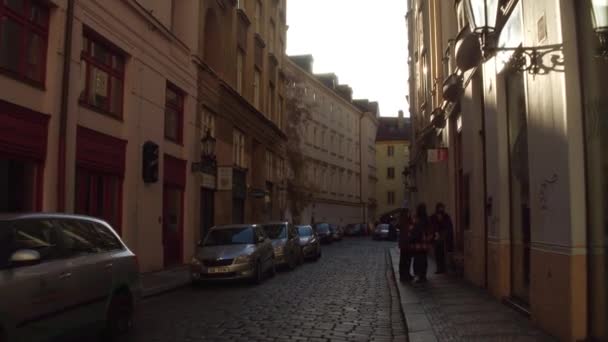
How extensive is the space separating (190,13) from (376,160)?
6541 centimetres

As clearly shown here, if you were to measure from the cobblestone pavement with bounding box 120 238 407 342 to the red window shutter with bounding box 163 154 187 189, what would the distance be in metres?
5.73

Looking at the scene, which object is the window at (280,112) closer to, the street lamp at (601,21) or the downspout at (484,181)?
the downspout at (484,181)

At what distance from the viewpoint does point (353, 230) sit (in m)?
61.1

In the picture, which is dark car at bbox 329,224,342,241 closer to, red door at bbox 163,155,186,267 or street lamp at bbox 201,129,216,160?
street lamp at bbox 201,129,216,160

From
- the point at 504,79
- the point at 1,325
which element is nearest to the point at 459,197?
the point at 504,79

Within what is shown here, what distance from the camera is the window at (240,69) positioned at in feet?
93.1

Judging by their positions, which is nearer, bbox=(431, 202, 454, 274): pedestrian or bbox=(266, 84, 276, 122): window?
bbox=(431, 202, 454, 274): pedestrian

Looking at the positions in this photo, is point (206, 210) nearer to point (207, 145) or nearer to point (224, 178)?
point (224, 178)

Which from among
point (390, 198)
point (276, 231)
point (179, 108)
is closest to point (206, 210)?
point (276, 231)

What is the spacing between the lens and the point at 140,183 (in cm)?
1764

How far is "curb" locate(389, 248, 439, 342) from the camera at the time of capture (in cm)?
790

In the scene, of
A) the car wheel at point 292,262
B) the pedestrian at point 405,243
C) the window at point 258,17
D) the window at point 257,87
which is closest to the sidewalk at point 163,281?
the car wheel at point 292,262

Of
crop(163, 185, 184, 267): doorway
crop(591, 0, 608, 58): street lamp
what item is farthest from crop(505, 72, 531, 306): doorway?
crop(163, 185, 184, 267): doorway

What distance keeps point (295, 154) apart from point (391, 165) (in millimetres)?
41188
